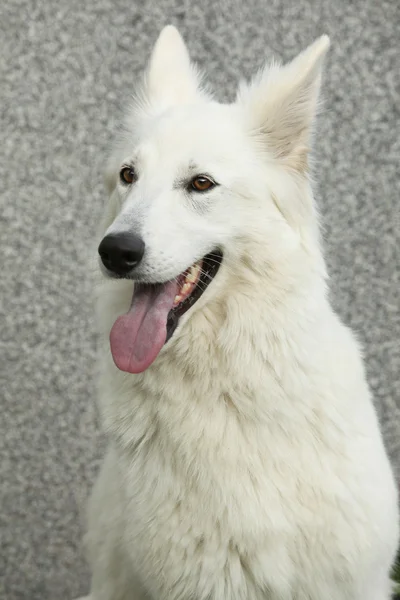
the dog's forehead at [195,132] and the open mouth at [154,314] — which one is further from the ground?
the dog's forehead at [195,132]

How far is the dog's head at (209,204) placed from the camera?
4.16ft

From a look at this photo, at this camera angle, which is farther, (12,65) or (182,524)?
(12,65)

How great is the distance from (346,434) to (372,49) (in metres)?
1.42

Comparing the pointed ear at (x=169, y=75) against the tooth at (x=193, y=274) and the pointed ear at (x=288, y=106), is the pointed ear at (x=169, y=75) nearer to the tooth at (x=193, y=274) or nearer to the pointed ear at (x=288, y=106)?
the pointed ear at (x=288, y=106)

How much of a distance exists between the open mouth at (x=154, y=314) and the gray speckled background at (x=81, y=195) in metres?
1.13

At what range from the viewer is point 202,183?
4.45ft

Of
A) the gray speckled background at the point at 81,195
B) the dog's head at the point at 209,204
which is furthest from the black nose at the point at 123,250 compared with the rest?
the gray speckled background at the point at 81,195

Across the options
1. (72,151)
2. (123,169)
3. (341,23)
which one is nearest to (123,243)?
(123,169)

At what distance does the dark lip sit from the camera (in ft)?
4.33

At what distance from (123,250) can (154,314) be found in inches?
5.7

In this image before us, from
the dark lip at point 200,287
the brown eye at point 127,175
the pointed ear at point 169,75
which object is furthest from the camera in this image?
the pointed ear at point 169,75

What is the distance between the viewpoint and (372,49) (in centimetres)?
231

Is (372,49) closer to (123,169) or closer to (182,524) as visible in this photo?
(123,169)

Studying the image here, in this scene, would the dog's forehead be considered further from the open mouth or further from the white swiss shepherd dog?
the open mouth
